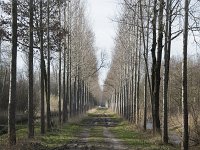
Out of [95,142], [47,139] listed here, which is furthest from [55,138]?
[95,142]

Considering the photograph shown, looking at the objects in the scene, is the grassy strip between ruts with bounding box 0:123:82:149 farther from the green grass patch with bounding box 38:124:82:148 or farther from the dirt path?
the dirt path

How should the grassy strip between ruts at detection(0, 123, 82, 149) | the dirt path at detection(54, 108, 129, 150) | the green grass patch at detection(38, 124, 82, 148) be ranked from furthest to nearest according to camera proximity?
the green grass patch at detection(38, 124, 82, 148)
the dirt path at detection(54, 108, 129, 150)
the grassy strip between ruts at detection(0, 123, 82, 149)

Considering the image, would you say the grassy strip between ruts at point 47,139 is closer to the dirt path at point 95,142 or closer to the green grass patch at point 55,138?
the green grass patch at point 55,138

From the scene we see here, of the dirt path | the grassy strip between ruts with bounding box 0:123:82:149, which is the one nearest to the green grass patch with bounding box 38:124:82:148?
the grassy strip between ruts with bounding box 0:123:82:149

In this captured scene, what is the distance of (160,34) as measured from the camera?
2322cm

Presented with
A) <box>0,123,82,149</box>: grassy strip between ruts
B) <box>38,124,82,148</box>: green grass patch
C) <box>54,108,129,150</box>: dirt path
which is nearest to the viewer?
<box>0,123,82,149</box>: grassy strip between ruts

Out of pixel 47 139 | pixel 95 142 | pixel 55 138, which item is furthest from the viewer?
pixel 55 138

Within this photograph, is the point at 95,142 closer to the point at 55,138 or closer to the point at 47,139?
the point at 55,138

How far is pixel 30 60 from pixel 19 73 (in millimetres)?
50784

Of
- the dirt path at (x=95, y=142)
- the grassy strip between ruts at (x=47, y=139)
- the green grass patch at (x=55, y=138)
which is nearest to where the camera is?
A: the grassy strip between ruts at (x=47, y=139)

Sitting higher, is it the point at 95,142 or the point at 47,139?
the point at 47,139

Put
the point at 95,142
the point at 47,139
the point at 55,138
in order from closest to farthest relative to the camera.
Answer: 1. the point at 47,139
2. the point at 95,142
3. the point at 55,138

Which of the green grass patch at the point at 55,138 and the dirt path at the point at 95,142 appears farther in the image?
the green grass patch at the point at 55,138

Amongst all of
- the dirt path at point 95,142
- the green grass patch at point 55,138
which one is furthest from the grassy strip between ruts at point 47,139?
the dirt path at point 95,142
